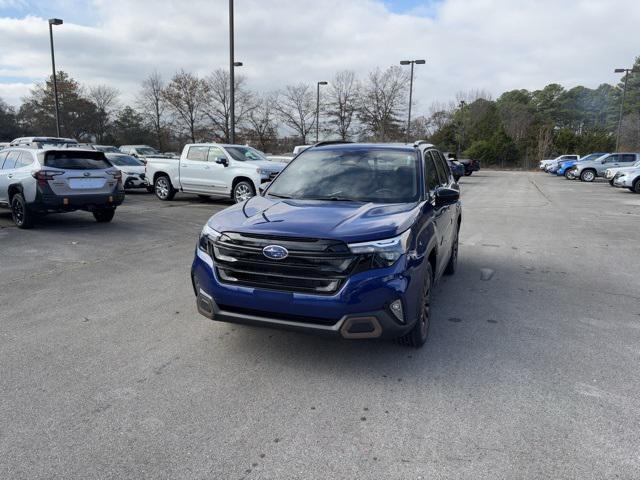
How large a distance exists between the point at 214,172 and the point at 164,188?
2.33 meters

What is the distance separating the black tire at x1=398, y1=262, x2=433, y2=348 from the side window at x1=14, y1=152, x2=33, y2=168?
8646mm

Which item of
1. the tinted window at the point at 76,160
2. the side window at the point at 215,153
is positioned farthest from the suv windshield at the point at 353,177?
the side window at the point at 215,153

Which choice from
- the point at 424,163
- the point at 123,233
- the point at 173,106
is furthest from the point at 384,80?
the point at 424,163

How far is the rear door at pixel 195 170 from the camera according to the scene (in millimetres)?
14984

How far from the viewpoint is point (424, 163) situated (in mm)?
5004

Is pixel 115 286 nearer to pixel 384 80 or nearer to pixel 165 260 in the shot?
pixel 165 260

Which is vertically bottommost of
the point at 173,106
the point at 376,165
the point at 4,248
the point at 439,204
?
the point at 4,248

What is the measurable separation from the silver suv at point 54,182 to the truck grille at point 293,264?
282 inches

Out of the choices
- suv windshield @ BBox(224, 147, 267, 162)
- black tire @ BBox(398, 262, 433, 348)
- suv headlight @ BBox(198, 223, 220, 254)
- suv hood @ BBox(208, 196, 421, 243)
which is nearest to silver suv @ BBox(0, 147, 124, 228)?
suv windshield @ BBox(224, 147, 267, 162)

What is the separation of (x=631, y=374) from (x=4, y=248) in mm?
8855

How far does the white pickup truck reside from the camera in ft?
46.4

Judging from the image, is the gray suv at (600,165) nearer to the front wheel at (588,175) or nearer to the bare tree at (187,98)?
the front wheel at (588,175)

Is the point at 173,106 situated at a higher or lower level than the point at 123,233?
higher

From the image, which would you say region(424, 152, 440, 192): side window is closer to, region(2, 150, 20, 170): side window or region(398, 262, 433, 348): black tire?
region(398, 262, 433, 348): black tire
